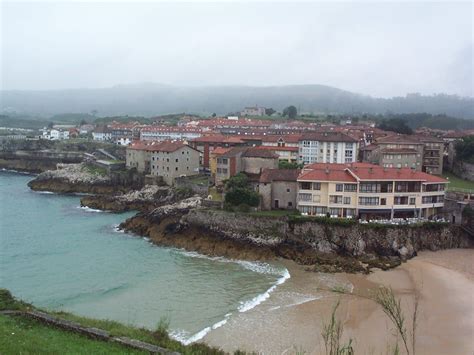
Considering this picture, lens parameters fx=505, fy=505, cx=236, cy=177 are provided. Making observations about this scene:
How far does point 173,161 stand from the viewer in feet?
161

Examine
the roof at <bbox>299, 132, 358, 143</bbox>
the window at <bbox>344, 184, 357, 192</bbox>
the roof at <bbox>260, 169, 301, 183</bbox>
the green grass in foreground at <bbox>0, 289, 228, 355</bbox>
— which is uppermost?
the roof at <bbox>299, 132, 358, 143</bbox>

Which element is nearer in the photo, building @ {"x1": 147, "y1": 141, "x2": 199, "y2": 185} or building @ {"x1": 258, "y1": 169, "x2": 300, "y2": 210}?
building @ {"x1": 258, "y1": 169, "x2": 300, "y2": 210}

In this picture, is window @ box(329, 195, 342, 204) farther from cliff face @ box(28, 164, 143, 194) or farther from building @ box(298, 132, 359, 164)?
cliff face @ box(28, 164, 143, 194)

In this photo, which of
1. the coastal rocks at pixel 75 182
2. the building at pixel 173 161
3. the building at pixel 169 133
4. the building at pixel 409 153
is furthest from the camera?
the building at pixel 169 133

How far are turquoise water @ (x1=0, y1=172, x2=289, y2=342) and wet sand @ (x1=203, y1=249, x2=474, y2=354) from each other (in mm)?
1145

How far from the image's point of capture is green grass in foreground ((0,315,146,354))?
13.2 m

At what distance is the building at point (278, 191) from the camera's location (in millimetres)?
35156

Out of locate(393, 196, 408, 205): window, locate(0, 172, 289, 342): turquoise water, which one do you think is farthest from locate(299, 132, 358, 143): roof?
locate(0, 172, 289, 342): turquoise water

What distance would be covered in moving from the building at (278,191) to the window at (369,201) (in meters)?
4.84

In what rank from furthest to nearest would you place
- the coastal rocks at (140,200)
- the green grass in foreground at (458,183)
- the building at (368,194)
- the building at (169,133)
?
1. the building at (169,133)
2. the coastal rocks at (140,200)
3. the green grass in foreground at (458,183)
4. the building at (368,194)

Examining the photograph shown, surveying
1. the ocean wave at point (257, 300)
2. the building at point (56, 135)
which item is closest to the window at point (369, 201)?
the ocean wave at point (257, 300)

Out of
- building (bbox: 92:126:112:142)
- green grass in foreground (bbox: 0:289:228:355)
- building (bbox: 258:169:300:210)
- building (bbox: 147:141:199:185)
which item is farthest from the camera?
building (bbox: 92:126:112:142)

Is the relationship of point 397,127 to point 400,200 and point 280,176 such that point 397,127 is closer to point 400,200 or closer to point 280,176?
point 280,176

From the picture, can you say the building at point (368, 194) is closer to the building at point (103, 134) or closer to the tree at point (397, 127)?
the tree at point (397, 127)
